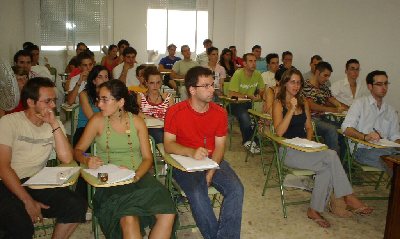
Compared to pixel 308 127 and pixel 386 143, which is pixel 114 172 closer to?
pixel 308 127

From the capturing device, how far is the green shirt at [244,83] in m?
5.60

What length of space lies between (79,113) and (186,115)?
53.6 inches

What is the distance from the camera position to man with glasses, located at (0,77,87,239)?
6.96 feet

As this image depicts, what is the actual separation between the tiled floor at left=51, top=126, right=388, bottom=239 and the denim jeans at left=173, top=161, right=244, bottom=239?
484 millimetres

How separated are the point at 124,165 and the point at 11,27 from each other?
22.6ft

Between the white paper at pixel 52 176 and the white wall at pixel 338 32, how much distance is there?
4697 mm

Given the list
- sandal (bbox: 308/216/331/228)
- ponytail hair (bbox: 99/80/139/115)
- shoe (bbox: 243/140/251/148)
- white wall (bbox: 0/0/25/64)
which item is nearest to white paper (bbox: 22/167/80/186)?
ponytail hair (bbox: 99/80/139/115)

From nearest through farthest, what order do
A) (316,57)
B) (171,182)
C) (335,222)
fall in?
(171,182) < (335,222) < (316,57)

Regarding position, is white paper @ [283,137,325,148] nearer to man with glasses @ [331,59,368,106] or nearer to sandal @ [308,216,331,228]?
sandal @ [308,216,331,228]

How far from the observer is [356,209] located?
3.36 m

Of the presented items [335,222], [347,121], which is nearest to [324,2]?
[347,121]

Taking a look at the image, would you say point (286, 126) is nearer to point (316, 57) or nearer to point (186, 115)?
point (186, 115)

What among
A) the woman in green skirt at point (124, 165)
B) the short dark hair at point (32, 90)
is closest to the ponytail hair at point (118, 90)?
the woman in green skirt at point (124, 165)

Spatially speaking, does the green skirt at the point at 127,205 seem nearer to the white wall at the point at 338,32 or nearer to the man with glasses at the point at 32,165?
the man with glasses at the point at 32,165
